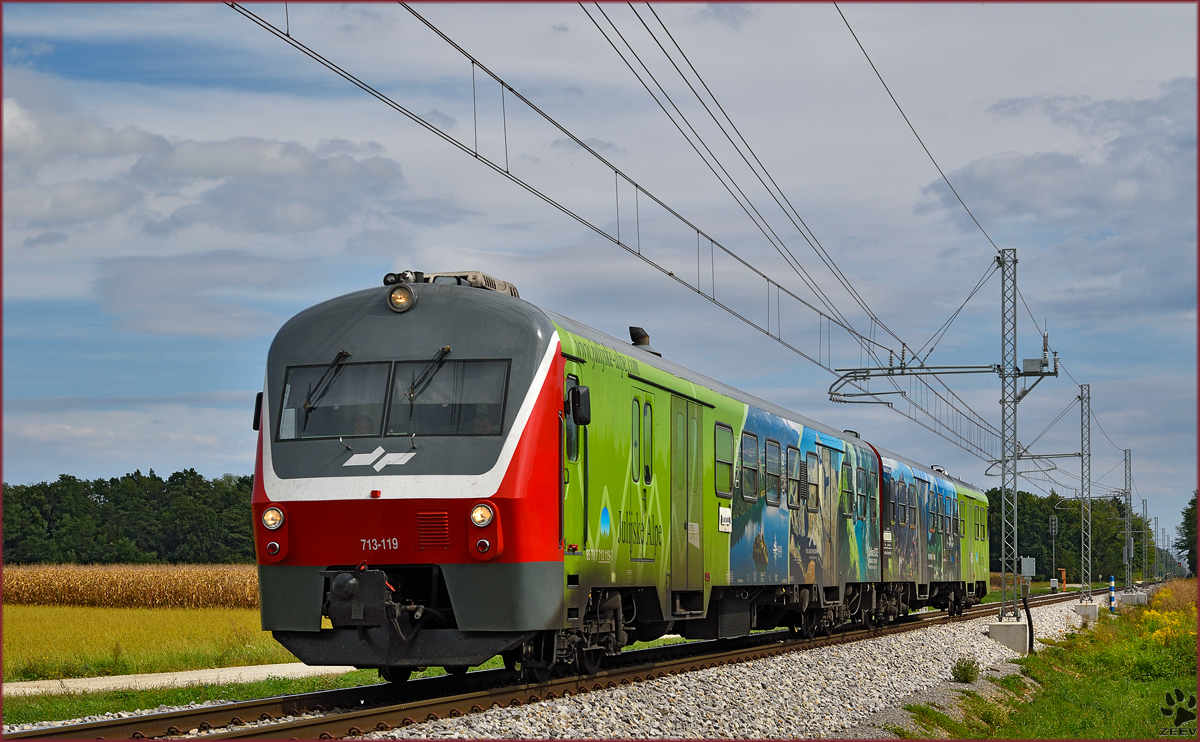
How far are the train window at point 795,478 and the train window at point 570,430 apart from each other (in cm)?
788

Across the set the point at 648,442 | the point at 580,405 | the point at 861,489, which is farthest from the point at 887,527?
the point at 580,405

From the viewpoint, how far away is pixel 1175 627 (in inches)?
1232

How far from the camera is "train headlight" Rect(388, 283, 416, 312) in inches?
472

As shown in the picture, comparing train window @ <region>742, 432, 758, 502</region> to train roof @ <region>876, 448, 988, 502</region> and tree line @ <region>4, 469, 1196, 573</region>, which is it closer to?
train roof @ <region>876, 448, 988, 502</region>

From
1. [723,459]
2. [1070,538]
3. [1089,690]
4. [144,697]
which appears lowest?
[1070,538]

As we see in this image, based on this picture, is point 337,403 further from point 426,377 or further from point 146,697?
point 146,697

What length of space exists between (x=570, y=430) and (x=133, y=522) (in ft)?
261

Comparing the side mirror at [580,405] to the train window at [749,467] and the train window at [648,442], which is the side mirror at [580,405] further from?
the train window at [749,467]

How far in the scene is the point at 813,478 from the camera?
21094 mm

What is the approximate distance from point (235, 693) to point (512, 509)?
20.7ft

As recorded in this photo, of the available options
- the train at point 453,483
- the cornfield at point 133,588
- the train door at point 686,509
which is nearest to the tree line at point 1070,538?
the cornfield at point 133,588

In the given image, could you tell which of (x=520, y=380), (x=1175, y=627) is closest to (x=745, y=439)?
(x=520, y=380)

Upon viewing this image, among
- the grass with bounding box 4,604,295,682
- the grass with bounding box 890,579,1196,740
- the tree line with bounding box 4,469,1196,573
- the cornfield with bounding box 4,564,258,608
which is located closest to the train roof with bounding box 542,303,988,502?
the grass with bounding box 890,579,1196,740

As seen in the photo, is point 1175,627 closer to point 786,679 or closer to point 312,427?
point 786,679
